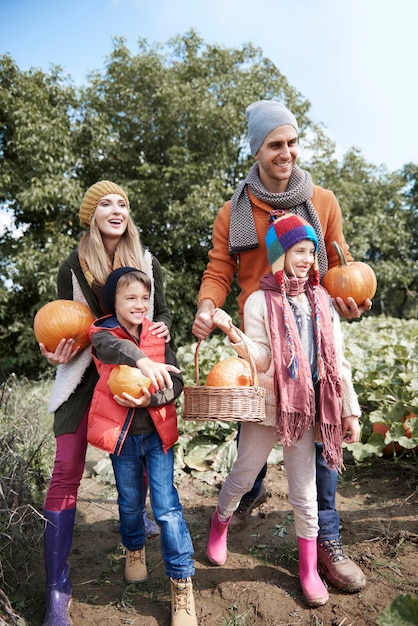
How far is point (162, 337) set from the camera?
7.83 feet

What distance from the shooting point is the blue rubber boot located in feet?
7.32

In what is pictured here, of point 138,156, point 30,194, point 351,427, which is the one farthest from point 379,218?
point 351,427

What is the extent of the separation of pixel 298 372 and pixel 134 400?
29.9 inches

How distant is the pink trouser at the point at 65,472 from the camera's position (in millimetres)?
2289

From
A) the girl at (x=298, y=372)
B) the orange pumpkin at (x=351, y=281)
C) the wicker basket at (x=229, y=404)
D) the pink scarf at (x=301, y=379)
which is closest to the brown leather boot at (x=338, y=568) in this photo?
the girl at (x=298, y=372)

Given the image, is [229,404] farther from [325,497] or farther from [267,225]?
[267,225]

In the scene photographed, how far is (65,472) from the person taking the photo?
7.51 ft

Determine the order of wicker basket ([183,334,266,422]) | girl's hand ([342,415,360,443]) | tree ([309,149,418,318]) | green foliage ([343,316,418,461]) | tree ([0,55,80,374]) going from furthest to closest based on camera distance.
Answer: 1. tree ([309,149,418,318])
2. tree ([0,55,80,374])
3. green foliage ([343,316,418,461])
4. girl's hand ([342,415,360,443])
5. wicker basket ([183,334,266,422])

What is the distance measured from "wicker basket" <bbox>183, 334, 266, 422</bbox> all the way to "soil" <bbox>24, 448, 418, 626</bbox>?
0.95 metres

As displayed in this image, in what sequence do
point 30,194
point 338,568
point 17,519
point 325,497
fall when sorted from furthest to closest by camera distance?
point 30,194
point 17,519
point 325,497
point 338,568

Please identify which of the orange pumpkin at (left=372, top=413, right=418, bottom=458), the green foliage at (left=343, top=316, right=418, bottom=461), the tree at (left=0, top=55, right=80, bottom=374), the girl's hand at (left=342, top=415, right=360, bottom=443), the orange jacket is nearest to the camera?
the girl's hand at (left=342, top=415, right=360, bottom=443)

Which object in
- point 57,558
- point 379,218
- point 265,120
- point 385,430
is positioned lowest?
point 57,558

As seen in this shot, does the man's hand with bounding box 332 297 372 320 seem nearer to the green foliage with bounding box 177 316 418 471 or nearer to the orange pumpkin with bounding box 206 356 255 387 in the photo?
the orange pumpkin with bounding box 206 356 255 387

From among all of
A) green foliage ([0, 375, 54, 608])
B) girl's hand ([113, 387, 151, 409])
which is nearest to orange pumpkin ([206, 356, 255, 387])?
girl's hand ([113, 387, 151, 409])
